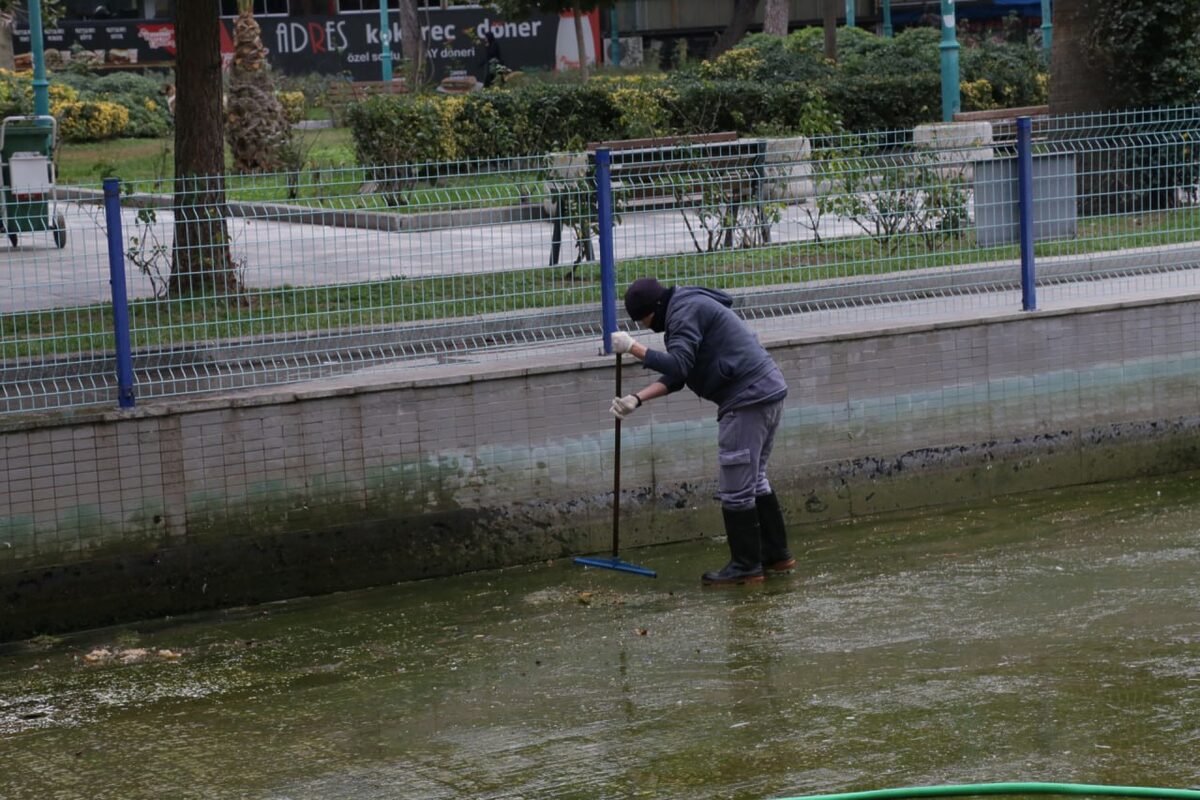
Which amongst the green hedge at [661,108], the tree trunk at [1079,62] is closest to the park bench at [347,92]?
the green hedge at [661,108]

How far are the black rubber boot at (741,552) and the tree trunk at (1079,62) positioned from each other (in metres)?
9.56

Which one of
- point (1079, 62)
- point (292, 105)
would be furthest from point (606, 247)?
point (292, 105)

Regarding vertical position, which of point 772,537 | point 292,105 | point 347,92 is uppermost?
point 347,92

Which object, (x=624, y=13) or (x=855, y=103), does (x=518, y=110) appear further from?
(x=624, y=13)

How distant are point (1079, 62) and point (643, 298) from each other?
380 inches

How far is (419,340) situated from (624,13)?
43.7m

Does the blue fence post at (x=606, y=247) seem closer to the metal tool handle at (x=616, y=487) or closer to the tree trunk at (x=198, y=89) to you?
the metal tool handle at (x=616, y=487)

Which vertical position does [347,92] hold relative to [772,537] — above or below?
above

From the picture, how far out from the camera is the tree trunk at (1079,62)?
15812mm

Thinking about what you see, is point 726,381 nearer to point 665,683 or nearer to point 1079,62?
point 665,683

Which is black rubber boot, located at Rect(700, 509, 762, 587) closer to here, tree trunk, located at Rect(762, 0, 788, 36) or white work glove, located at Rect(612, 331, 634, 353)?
white work glove, located at Rect(612, 331, 634, 353)

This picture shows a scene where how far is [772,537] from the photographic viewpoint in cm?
813

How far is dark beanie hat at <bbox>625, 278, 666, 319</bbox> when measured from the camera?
7.75m

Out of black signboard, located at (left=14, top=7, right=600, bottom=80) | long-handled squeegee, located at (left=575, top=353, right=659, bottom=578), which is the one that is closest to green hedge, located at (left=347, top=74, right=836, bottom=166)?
long-handled squeegee, located at (left=575, top=353, right=659, bottom=578)
